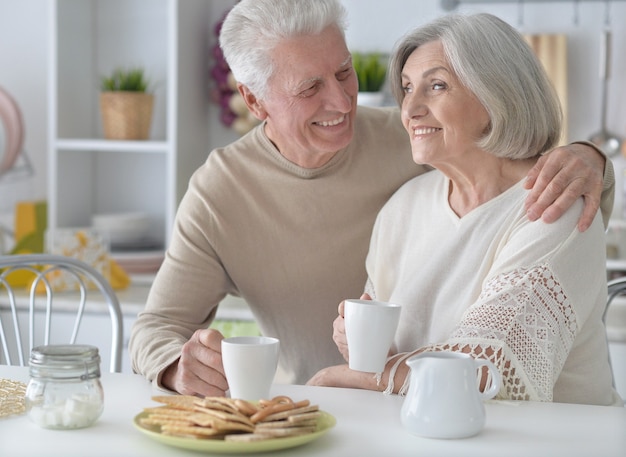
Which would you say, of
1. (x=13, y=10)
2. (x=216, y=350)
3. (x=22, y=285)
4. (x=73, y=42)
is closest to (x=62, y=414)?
(x=216, y=350)

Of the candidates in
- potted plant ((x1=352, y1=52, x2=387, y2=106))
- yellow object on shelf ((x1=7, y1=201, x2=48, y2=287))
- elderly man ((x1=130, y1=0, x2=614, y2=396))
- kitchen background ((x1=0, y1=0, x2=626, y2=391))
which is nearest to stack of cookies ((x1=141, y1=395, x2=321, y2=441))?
elderly man ((x1=130, y1=0, x2=614, y2=396))

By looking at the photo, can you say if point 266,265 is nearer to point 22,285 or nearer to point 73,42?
point 22,285

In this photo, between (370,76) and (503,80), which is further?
(370,76)

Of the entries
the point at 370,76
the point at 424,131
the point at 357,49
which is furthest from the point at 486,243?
the point at 357,49

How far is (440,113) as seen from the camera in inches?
66.9

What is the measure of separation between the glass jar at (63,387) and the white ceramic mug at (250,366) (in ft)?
0.57

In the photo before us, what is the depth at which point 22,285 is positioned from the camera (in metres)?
3.22

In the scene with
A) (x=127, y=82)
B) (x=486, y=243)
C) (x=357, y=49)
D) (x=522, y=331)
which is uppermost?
(x=357, y=49)

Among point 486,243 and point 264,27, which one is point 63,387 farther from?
point 264,27

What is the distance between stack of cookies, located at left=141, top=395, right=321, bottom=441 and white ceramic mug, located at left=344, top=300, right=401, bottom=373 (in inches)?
6.6

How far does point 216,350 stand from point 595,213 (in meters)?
0.64

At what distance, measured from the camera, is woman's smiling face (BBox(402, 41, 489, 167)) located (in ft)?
5.57

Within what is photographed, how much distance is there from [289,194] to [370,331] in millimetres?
714

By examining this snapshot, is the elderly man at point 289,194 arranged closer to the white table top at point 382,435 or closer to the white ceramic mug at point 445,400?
the white table top at point 382,435
